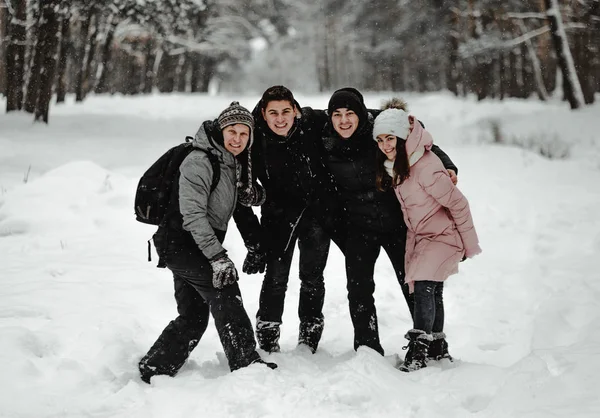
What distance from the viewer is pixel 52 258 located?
619cm

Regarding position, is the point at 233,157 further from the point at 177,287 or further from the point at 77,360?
the point at 77,360

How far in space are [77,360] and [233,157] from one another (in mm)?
1867

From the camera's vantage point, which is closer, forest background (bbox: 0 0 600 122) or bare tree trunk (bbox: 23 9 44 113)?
bare tree trunk (bbox: 23 9 44 113)

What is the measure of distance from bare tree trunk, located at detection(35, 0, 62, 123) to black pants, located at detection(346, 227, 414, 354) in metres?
11.6

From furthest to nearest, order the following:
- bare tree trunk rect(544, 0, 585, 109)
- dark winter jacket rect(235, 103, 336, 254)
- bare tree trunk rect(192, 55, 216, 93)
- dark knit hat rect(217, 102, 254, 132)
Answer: bare tree trunk rect(192, 55, 216, 93) → bare tree trunk rect(544, 0, 585, 109) → dark winter jacket rect(235, 103, 336, 254) → dark knit hat rect(217, 102, 254, 132)

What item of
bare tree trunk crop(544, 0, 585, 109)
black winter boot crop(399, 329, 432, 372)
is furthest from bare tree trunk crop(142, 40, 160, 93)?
black winter boot crop(399, 329, 432, 372)

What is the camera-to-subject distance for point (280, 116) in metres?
4.03

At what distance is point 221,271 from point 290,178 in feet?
3.29

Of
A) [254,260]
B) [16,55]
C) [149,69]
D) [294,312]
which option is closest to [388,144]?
[254,260]

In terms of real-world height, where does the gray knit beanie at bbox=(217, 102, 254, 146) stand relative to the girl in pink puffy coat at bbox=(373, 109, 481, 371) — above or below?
above

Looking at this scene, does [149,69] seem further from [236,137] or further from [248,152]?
[236,137]

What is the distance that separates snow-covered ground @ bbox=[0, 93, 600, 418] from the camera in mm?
3365

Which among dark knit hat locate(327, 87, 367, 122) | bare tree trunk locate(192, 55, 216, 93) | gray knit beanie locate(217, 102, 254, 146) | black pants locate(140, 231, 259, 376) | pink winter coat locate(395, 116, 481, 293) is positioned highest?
bare tree trunk locate(192, 55, 216, 93)

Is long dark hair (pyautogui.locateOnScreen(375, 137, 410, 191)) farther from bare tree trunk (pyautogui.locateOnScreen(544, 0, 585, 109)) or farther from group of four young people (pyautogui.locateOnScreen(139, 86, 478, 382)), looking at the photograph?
bare tree trunk (pyautogui.locateOnScreen(544, 0, 585, 109))
